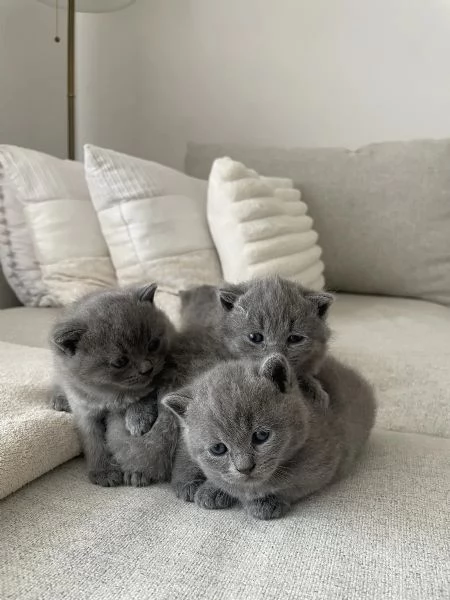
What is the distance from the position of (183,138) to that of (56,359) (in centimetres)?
218

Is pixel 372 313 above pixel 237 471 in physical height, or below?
below

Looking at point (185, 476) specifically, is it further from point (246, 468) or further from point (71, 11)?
point (71, 11)

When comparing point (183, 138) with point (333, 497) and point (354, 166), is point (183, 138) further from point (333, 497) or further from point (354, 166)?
point (333, 497)

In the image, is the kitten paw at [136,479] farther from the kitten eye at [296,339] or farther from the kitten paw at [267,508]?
the kitten eye at [296,339]

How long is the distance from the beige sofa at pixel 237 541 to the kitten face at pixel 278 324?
225 millimetres

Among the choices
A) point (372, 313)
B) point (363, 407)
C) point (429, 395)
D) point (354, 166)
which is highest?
point (354, 166)

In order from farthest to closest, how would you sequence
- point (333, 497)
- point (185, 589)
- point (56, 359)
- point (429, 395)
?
1. point (429, 395)
2. point (56, 359)
3. point (333, 497)
4. point (185, 589)

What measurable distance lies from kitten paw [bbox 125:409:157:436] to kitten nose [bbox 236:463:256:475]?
20cm

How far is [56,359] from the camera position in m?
1.04

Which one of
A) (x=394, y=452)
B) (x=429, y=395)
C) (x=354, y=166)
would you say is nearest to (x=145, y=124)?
(x=354, y=166)

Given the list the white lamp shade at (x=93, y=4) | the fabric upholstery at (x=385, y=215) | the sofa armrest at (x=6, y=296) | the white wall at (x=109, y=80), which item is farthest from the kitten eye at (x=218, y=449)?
the white wall at (x=109, y=80)

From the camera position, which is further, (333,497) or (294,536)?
(333,497)

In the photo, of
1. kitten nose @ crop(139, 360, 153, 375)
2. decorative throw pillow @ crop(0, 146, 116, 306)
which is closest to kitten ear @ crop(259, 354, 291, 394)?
kitten nose @ crop(139, 360, 153, 375)

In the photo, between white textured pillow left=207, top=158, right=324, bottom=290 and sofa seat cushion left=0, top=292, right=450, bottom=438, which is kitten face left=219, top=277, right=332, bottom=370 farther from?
white textured pillow left=207, top=158, right=324, bottom=290
